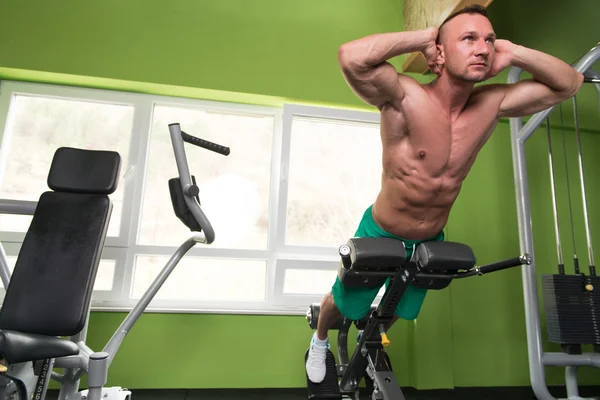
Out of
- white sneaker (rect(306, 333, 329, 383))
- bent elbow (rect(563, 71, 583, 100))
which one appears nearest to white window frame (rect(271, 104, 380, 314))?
white sneaker (rect(306, 333, 329, 383))

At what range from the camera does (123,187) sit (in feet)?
8.11

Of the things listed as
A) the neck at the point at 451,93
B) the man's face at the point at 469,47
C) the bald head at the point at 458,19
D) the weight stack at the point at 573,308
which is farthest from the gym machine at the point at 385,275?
the weight stack at the point at 573,308

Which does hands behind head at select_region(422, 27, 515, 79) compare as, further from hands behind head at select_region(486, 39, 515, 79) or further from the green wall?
the green wall

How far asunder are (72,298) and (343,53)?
1303 millimetres

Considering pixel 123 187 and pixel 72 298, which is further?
pixel 123 187

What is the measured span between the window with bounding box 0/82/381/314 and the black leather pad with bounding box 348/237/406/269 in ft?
4.53

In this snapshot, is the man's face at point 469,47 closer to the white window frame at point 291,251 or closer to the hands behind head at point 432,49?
the hands behind head at point 432,49

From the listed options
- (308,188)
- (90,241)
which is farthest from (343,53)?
(308,188)

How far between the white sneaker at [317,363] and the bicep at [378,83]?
3.77 feet

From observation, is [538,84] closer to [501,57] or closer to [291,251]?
[501,57]

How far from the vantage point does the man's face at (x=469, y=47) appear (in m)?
1.14

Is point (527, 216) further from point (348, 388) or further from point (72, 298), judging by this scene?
point (72, 298)

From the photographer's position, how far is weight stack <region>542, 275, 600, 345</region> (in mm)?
1868

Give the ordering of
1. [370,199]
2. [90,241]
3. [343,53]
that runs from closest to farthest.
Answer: [343,53], [90,241], [370,199]
